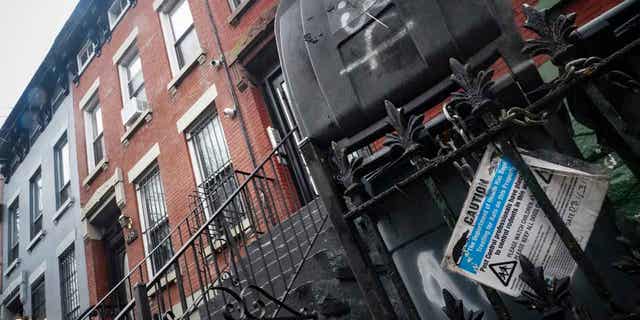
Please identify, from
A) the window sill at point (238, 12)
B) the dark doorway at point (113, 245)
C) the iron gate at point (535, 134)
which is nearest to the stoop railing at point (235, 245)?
the dark doorway at point (113, 245)

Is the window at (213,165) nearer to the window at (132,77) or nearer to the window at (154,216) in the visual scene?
the window at (154,216)

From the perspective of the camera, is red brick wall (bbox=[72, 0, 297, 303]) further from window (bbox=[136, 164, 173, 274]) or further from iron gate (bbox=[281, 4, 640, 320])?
iron gate (bbox=[281, 4, 640, 320])

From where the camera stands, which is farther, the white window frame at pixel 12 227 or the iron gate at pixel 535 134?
the white window frame at pixel 12 227

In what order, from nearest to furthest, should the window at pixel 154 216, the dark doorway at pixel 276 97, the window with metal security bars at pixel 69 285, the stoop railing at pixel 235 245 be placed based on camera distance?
the stoop railing at pixel 235 245 < the dark doorway at pixel 276 97 < the window at pixel 154 216 < the window with metal security bars at pixel 69 285

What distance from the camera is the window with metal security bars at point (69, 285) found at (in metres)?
10.8

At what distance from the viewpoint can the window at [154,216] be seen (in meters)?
8.64

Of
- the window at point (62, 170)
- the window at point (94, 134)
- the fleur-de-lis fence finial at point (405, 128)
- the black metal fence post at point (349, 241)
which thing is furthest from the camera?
the window at point (62, 170)

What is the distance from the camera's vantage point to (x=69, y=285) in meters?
11.3

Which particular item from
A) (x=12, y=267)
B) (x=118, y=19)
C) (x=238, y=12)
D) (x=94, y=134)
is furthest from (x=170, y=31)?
(x=12, y=267)

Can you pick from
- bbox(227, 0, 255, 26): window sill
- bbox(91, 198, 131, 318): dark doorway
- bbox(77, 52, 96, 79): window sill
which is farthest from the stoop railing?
bbox(77, 52, 96, 79): window sill

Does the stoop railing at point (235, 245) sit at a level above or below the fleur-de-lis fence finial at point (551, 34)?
above

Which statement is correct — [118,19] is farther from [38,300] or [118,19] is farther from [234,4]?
[38,300]

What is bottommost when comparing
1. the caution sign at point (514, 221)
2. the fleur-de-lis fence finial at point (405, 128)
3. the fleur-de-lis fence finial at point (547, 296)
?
the fleur-de-lis fence finial at point (547, 296)

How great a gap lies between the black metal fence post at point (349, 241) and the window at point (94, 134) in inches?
458
